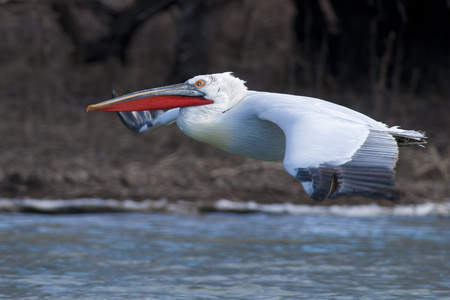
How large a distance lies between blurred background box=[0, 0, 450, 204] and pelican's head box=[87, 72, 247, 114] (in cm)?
415

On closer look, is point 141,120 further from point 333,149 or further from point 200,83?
point 333,149

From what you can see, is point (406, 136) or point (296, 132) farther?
point (406, 136)

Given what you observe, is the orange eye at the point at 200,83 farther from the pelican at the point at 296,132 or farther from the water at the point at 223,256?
the water at the point at 223,256

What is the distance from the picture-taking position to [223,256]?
7.44 m

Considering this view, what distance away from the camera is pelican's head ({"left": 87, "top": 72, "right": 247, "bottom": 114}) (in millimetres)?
5430

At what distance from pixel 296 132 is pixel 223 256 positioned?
307 cm

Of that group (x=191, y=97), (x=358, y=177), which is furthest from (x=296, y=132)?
(x=191, y=97)

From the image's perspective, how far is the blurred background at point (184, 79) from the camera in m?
9.97

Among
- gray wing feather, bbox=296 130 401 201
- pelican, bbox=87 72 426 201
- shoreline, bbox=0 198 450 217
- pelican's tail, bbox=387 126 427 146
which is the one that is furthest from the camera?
shoreline, bbox=0 198 450 217

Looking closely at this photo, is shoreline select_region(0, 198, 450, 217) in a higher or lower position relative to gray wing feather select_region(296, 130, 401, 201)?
lower

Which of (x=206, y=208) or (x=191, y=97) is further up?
(x=191, y=97)

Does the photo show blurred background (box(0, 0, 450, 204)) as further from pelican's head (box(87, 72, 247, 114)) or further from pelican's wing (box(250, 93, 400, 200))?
pelican's wing (box(250, 93, 400, 200))

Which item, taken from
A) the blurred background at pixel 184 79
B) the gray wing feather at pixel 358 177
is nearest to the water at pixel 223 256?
the blurred background at pixel 184 79

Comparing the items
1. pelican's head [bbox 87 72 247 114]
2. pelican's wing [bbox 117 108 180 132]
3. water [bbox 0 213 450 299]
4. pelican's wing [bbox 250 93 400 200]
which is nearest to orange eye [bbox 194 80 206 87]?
pelican's head [bbox 87 72 247 114]
